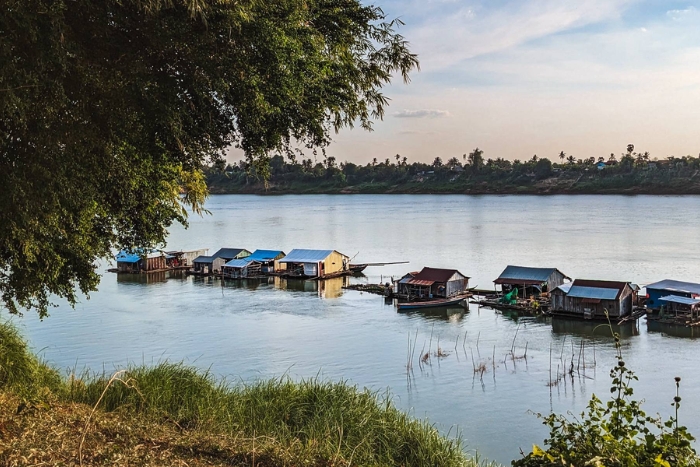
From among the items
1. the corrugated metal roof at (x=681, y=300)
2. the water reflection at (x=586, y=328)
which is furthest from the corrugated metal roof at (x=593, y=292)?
the corrugated metal roof at (x=681, y=300)

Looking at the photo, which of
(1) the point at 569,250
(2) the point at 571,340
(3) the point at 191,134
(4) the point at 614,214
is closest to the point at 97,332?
(2) the point at 571,340

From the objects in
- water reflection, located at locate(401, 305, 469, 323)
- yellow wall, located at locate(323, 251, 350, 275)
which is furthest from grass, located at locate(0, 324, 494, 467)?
yellow wall, located at locate(323, 251, 350, 275)

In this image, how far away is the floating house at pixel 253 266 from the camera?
46062 mm

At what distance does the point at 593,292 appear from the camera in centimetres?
3144

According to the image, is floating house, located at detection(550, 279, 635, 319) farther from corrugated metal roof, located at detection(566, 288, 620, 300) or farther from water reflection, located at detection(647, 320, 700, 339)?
water reflection, located at detection(647, 320, 700, 339)

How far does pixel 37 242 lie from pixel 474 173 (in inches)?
6897

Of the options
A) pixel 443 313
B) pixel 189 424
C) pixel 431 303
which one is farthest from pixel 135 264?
pixel 189 424

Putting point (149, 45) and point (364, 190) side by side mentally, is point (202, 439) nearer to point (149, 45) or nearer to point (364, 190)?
point (149, 45)

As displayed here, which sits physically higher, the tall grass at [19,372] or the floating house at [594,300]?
the tall grass at [19,372]

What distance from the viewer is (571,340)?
27.3 metres

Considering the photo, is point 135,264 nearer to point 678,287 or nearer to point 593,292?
point 593,292

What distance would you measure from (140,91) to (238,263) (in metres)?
40.0

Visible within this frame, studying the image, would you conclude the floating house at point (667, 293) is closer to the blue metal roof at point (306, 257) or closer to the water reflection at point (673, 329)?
the water reflection at point (673, 329)

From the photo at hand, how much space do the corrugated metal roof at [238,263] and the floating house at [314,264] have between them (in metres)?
2.47
